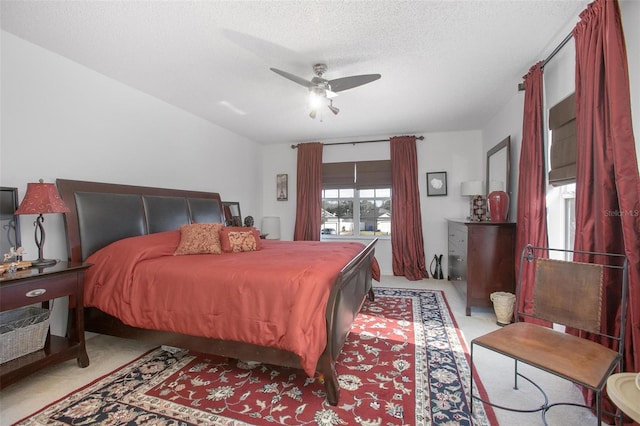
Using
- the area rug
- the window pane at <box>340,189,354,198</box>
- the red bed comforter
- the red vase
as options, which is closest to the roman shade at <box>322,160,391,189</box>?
the window pane at <box>340,189,354,198</box>

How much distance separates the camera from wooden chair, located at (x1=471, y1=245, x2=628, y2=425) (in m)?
1.38

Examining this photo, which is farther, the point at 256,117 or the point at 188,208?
the point at 256,117

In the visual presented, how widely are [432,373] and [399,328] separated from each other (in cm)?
78

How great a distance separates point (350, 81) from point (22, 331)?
304 centimetres

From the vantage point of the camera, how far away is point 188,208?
3.66 metres

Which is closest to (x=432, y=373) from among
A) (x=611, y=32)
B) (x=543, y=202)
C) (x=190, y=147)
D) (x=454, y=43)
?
(x=543, y=202)

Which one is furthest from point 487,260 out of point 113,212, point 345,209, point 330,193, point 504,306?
point 113,212

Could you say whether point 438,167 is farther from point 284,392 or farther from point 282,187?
point 284,392

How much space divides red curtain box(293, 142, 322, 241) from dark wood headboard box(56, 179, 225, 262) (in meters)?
2.19

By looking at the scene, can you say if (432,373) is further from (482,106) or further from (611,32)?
(482,106)

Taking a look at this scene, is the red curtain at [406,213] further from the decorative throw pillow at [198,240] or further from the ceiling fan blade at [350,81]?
the decorative throw pillow at [198,240]

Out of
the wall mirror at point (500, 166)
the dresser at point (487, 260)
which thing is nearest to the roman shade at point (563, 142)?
the dresser at point (487, 260)

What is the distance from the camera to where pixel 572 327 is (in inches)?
67.0

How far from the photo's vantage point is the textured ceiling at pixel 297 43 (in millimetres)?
1944
